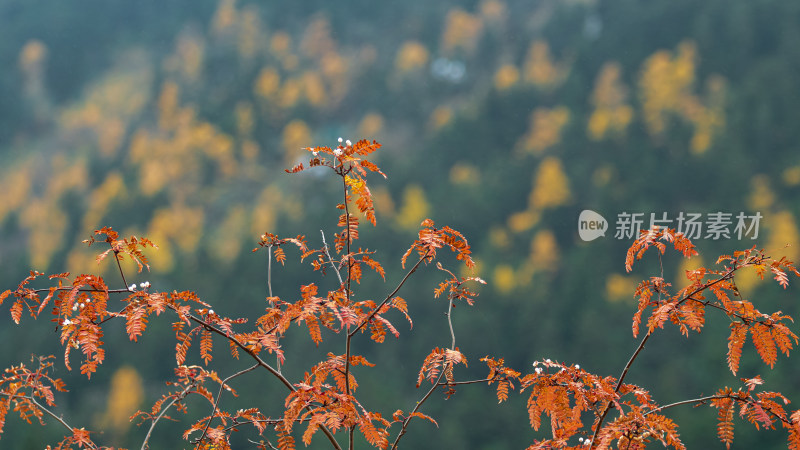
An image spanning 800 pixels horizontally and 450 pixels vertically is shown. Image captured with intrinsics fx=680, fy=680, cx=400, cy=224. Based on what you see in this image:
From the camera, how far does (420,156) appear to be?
159 feet

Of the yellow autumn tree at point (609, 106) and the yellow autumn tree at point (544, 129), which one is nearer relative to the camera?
the yellow autumn tree at point (544, 129)

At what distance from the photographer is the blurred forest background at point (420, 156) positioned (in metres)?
33.4

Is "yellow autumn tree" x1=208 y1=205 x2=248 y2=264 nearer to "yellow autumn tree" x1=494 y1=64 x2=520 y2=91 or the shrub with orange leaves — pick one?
"yellow autumn tree" x1=494 y1=64 x2=520 y2=91

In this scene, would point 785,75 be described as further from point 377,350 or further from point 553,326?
point 377,350

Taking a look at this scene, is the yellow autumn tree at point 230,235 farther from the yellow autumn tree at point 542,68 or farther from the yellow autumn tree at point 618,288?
the yellow autumn tree at point 542,68

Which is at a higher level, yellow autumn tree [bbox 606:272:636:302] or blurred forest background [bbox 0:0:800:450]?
blurred forest background [bbox 0:0:800:450]

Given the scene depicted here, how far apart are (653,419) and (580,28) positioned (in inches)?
2219

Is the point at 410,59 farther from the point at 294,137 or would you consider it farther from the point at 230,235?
the point at 230,235

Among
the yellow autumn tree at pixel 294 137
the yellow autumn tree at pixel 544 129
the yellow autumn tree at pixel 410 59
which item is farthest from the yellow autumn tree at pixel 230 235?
the yellow autumn tree at pixel 544 129

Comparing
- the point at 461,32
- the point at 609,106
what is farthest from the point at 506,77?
the point at 609,106

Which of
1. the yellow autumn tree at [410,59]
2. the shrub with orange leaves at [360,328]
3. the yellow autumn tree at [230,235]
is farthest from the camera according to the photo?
the yellow autumn tree at [410,59]

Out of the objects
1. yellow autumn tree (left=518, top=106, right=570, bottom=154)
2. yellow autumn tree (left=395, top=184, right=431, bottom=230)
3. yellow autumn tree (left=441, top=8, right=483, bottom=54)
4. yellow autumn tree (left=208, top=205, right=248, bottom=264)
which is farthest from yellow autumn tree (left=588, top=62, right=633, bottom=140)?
yellow autumn tree (left=208, top=205, right=248, bottom=264)

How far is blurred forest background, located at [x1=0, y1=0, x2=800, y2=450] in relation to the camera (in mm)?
33406

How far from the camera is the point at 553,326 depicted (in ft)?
117
